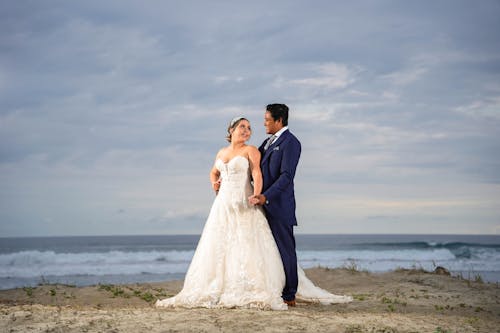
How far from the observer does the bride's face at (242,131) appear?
7574 mm

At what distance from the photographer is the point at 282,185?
7395 mm

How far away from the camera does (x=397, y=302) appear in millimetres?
9219

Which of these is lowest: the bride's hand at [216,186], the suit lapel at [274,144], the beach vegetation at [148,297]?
the beach vegetation at [148,297]

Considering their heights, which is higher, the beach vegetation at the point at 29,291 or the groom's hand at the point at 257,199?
the groom's hand at the point at 257,199

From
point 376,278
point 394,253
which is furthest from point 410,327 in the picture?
point 394,253

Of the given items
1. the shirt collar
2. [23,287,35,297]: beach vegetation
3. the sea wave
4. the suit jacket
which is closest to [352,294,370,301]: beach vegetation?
the suit jacket

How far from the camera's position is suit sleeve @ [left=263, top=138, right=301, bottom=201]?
739 centimetres

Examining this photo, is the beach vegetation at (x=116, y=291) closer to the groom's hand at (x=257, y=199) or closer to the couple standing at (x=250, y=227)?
the couple standing at (x=250, y=227)

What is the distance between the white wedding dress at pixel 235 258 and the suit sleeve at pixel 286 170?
40cm

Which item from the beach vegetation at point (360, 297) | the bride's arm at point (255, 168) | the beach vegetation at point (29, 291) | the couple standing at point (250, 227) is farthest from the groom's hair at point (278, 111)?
the beach vegetation at point (29, 291)

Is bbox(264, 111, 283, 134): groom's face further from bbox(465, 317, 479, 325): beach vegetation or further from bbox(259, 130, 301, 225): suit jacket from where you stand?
bbox(465, 317, 479, 325): beach vegetation

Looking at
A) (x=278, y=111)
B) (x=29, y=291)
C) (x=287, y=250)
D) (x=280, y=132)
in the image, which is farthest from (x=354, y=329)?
(x=29, y=291)

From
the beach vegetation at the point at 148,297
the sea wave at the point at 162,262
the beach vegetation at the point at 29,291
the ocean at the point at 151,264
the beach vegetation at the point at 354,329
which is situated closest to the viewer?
the beach vegetation at the point at 354,329

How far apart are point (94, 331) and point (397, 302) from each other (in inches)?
206
